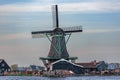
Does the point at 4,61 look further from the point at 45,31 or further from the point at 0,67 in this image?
the point at 45,31

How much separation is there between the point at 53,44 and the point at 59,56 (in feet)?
10.9

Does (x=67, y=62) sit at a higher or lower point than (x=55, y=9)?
lower

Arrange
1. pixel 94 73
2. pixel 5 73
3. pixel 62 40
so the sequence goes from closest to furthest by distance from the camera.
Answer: pixel 62 40, pixel 94 73, pixel 5 73

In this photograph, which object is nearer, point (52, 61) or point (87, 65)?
point (52, 61)

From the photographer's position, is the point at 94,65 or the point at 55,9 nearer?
the point at 55,9

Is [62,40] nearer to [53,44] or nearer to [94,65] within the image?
[53,44]

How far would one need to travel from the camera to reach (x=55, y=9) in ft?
518

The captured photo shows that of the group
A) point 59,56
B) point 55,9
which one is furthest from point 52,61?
point 55,9

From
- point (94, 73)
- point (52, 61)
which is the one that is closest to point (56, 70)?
point (52, 61)

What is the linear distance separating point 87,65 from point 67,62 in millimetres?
17978

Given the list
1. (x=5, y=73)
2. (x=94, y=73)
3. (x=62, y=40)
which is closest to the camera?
(x=62, y=40)

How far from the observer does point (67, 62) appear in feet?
510

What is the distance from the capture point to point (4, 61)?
633 feet

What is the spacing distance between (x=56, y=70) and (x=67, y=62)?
3.83m
